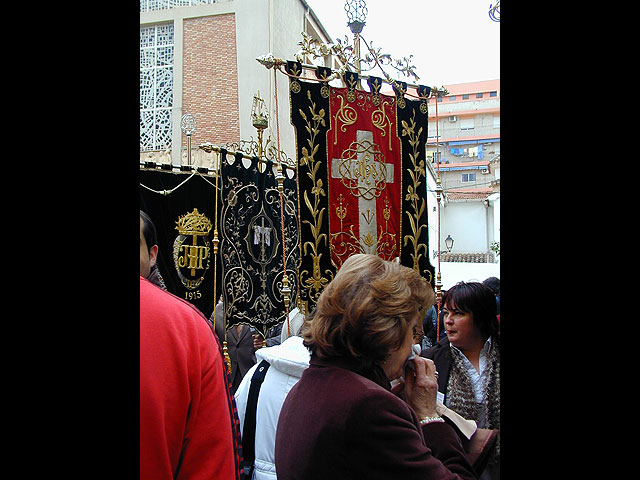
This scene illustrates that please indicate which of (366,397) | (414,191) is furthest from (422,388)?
(414,191)

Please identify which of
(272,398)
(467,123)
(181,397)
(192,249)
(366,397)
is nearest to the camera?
(181,397)

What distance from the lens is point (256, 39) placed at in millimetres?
11297

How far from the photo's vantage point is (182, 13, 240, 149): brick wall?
1152 cm

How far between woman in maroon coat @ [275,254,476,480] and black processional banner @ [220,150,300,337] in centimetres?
209

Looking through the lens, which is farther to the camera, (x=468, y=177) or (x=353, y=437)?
(x=468, y=177)

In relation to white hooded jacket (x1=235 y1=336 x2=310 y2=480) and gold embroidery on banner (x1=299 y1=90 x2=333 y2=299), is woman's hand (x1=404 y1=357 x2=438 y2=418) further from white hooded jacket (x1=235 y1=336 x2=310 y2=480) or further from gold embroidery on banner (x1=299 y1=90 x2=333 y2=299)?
gold embroidery on banner (x1=299 y1=90 x2=333 y2=299)

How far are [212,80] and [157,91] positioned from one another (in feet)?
5.20

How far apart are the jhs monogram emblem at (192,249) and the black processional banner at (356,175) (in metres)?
1.53

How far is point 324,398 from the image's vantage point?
1.27 meters

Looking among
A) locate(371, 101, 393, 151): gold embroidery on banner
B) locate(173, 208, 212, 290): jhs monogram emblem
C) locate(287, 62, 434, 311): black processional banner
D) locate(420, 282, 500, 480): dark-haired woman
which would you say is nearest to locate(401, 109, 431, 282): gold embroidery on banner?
locate(287, 62, 434, 311): black processional banner

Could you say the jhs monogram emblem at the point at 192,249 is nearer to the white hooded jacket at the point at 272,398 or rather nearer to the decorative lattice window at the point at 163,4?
the white hooded jacket at the point at 272,398

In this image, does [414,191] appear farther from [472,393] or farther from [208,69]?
[208,69]

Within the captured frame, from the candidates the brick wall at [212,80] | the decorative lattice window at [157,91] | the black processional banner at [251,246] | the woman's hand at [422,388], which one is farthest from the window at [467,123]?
the woman's hand at [422,388]
